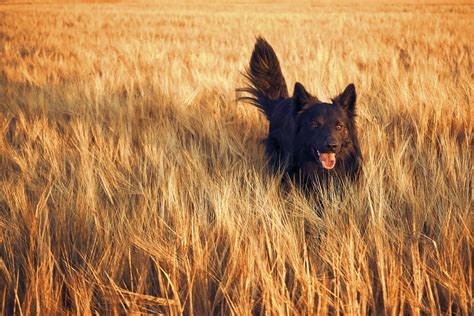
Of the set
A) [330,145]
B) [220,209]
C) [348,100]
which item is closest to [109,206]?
[220,209]

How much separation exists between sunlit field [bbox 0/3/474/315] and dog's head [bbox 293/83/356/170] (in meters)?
0.23

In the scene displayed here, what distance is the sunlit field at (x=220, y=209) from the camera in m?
1.47

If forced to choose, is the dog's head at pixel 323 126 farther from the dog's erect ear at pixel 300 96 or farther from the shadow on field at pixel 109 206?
the shadow on field at pixel 109 206

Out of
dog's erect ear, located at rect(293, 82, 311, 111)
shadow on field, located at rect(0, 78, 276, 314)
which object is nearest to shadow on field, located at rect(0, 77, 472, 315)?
shadow on field, located at rect(0, 78, 276, 314)

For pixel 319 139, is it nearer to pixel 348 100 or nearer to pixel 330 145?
pixel 330 145

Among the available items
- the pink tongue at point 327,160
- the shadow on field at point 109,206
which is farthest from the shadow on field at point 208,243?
the pink tongue at point 327,160

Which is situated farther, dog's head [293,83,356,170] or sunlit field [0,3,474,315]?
dog's head [293,83,356,170]

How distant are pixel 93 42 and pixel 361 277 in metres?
9.69

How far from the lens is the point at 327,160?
2709 millimetres

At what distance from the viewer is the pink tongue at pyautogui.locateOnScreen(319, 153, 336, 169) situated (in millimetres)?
2693

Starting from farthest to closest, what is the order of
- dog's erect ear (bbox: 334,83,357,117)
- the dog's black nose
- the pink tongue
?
dog's erect ear (bbox: 334,83,357,117)
the pink tongue
the dog's black nose

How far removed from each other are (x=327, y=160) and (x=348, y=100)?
1.73 ft

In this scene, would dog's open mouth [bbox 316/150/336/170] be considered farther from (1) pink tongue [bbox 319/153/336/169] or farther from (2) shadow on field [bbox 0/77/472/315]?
(2) shadow on field [bbox 0/77/472/315]

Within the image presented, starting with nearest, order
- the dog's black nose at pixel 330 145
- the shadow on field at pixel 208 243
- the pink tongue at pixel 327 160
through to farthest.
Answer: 1. the shadow on field at pixel 208 243
2. the dog's black nose at pixel 330 145
3. the pink tongue at pixel 327 160
